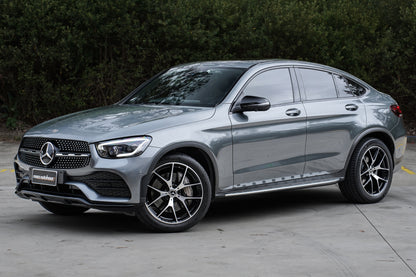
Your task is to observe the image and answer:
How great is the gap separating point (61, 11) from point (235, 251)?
Result: 11431 millimetres

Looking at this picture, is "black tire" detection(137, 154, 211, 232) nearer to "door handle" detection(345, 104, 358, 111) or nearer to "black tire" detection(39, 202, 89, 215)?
"black tire" detection(39, 202, 89, 215)

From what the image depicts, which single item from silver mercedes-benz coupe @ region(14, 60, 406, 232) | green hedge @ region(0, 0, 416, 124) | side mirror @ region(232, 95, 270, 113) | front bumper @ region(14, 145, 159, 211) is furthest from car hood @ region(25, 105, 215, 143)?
green hedge @ region(0, 0, 416, 124)

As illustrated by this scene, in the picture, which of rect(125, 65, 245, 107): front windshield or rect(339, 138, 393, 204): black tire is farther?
rect(339, 138, 393, 204): black tire

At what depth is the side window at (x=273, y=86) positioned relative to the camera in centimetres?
871

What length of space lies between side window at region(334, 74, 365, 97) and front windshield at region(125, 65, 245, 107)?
4.91 feet

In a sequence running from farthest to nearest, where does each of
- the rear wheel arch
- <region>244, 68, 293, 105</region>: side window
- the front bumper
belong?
the rear wheel arch
<region>244, 68, 293, 105</region>: side window
the front bumper

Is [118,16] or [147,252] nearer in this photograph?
[147,252]

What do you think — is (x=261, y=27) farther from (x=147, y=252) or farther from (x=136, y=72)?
(x=147, y=252)

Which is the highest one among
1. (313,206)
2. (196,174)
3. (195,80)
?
(195,80)

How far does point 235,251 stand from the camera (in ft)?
22.7

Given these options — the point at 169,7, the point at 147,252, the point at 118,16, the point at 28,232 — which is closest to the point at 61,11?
the point at 118,16

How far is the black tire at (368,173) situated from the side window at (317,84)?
2.40 feet

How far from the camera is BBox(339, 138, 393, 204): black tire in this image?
9.52m

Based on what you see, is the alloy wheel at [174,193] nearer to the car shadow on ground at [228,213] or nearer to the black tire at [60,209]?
the car shadow on ground at [228,213]
